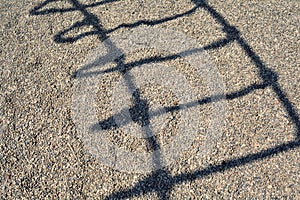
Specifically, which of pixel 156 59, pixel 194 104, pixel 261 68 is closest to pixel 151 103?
pixel 194 104

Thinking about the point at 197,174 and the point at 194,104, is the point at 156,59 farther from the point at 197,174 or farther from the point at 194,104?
the point at 197,174

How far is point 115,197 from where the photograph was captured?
393 centimetres

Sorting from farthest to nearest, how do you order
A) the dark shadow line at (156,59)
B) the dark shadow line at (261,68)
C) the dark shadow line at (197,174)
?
the dark shadow line at (156,59) < the dark shadow line at (261,68) < the dark shadow line at (197,174)

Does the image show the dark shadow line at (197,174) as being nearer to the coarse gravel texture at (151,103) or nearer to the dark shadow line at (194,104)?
the coarse gravel texture at (151,103)

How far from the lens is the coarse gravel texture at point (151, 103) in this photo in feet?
13.0

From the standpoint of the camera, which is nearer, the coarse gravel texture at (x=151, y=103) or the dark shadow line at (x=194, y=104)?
the coarse gravel texture at (x=151, y=103)

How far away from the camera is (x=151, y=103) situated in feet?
15.0

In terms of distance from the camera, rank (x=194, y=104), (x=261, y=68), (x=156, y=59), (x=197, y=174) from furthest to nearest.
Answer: (x=156, y=59)
(x=261, y=68)
(x=194, y=104)
(x=197, y=174)

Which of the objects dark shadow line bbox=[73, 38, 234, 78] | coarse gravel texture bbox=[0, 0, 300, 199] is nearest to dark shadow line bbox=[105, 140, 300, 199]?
coarse gravel texture bbox=[0, 0, 300, 199]

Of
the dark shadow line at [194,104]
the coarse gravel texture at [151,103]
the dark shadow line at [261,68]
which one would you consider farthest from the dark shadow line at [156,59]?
the dark shadow line at [194,104]

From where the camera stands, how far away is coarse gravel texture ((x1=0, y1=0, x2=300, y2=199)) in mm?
3975

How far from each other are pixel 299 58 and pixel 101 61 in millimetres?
2613

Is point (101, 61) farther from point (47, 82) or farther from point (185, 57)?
point (185, 57)

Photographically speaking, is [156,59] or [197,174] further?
[156,59]
